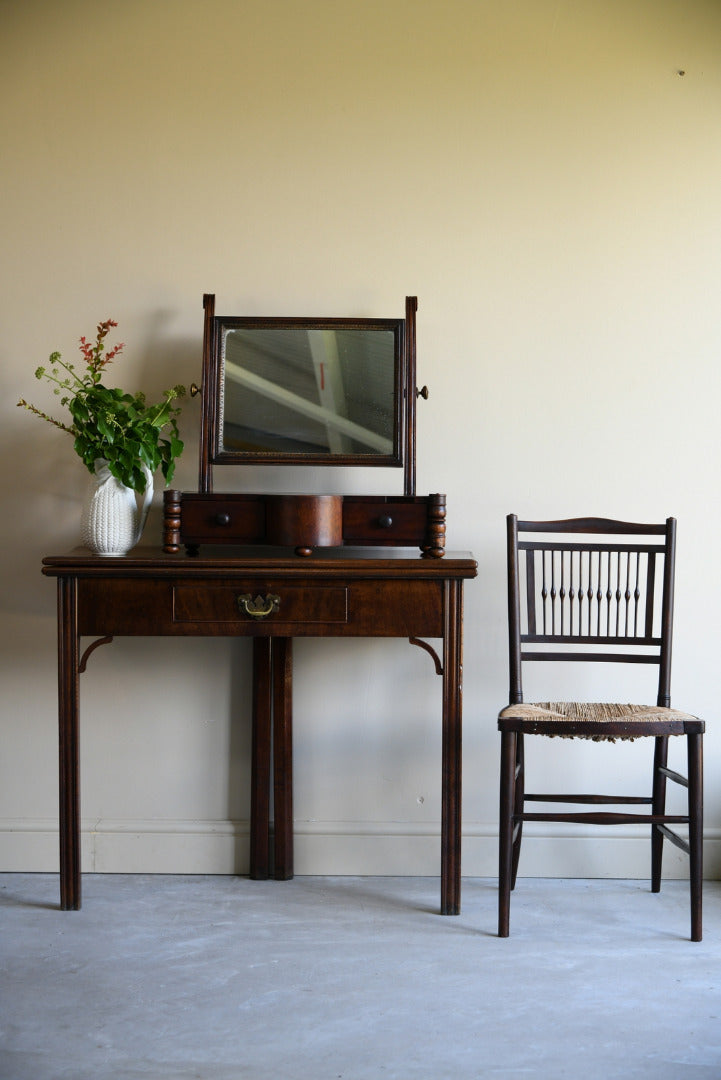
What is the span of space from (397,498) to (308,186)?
1015mm

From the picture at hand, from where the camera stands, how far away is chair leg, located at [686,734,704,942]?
8.29ft

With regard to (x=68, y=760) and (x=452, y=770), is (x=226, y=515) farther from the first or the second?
(x=452, y=770)

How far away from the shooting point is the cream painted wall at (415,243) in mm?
2994

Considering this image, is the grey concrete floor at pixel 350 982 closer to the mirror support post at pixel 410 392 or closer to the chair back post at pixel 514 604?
the chair back post at pixel 514 604

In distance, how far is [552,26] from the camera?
9.80 ft

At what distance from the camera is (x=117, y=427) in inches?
106

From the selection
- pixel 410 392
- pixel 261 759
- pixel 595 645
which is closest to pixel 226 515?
pixel 410 392

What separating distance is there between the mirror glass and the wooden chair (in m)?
0.53

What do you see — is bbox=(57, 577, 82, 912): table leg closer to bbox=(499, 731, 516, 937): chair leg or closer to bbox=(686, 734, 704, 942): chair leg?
bbox=(499, 731, 516, 937): chair leg

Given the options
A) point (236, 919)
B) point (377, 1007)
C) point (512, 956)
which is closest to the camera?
point (377, 1007)

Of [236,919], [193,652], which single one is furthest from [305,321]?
[236,919]

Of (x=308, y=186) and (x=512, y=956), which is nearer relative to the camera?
(x=512, y=956)

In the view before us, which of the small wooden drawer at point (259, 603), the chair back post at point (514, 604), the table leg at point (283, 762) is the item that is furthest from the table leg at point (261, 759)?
the chair back post at point (514, 604)

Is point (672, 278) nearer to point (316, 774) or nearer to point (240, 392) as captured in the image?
point (240, 392)
